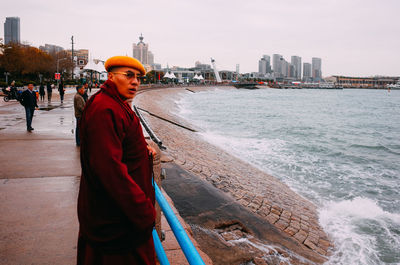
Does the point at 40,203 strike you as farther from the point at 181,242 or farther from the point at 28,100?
the point at 28,100

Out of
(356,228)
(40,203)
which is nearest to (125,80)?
(40,203)

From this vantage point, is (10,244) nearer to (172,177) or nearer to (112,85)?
(112,85)

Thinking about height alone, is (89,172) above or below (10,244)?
above

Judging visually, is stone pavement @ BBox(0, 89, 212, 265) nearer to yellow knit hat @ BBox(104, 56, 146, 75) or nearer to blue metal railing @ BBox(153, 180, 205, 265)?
blue metal railing @ BBox(153, 180, 205, 265)

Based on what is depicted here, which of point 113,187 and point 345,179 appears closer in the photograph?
point 113,187

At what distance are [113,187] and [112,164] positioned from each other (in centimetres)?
12

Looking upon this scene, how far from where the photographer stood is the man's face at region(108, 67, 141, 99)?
2.03 meters

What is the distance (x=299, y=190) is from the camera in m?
11.4

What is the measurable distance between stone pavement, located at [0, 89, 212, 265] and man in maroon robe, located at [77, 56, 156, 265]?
1.95 m

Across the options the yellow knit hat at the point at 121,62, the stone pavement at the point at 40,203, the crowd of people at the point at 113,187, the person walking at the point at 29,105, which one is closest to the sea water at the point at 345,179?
the stone pavement at the point at 40,203

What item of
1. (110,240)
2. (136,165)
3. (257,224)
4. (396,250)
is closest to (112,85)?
(136,165)

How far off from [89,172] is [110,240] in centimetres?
38

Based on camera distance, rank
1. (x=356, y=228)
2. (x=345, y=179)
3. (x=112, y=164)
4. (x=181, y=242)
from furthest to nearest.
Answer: (x=345, y=179) < (x=356, y=228) < (x=181, y=242) < (x=112, y=164)

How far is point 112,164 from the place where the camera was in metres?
1.67
